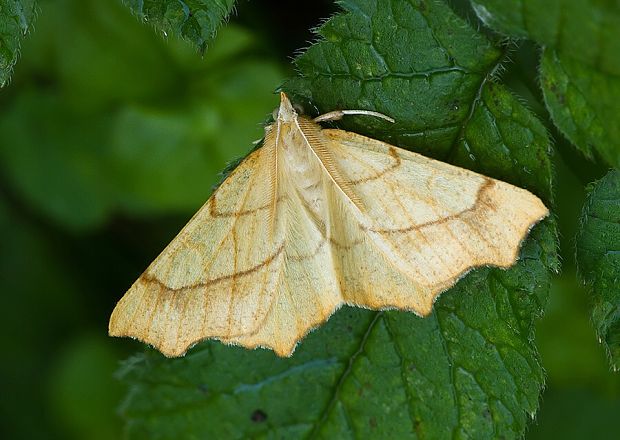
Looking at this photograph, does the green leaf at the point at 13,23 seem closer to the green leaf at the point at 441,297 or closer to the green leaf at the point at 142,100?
the green leaf at the point at 441,297

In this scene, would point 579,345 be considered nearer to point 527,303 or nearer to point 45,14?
point 527,303

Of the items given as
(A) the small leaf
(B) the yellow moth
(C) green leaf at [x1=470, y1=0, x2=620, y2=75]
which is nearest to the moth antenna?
Answer: (B) the yellow moth

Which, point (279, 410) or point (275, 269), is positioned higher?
point (275, 269)

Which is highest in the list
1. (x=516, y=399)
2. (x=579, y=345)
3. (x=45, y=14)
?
(x=45, y=14)

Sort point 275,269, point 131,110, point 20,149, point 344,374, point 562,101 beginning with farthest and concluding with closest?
point 20,149 → point 131,110 → point 344,374 → point 275,269 → point 562,101

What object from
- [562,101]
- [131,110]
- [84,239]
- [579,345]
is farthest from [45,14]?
[579,345]

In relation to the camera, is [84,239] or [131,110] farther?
[84,239]

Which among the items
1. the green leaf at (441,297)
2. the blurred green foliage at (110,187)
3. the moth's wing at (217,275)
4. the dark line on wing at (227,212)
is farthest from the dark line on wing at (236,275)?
the blurred green foliage at (110,187)
